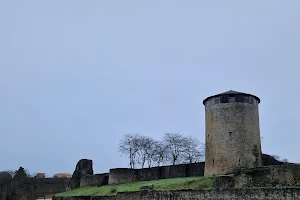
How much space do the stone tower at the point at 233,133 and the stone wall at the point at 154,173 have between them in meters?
5.47

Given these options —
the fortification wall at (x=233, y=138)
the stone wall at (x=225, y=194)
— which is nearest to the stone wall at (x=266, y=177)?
the stone wall at (x=225, y=194)

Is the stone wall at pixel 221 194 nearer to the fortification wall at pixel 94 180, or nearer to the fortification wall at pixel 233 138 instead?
the fortification wall at pixel 233 138

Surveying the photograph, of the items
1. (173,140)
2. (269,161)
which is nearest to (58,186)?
(173,140)

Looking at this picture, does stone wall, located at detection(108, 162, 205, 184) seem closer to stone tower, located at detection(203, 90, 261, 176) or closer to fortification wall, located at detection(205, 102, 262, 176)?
stone tower, located at detection(203, 90, 261, 176)

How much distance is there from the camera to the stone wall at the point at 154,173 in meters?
29.3

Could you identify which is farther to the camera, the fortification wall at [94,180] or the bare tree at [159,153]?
the bare tree at [159,153]

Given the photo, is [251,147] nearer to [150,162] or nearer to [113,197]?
[113,197]

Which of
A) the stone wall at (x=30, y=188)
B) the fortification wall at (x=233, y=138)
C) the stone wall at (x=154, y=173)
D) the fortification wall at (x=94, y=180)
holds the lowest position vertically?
the stone wall at (x=30, y=188)

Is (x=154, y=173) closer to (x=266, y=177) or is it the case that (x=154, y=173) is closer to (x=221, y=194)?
(x=266, y=177)

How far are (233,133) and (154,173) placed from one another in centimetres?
1132

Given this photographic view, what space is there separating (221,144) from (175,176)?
8.56 meters

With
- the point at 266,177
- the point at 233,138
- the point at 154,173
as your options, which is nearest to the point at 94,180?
the point at 154,173

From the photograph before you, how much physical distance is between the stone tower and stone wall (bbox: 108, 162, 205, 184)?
5.47 metres

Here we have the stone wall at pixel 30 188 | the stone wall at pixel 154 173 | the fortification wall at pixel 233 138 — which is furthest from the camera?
the stone wall at pixel 30 188
